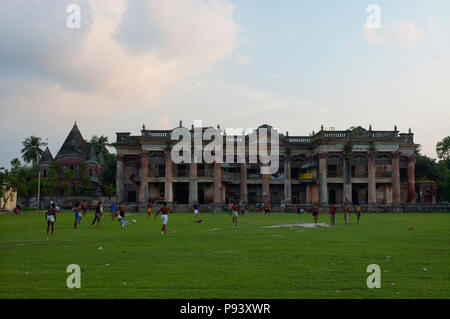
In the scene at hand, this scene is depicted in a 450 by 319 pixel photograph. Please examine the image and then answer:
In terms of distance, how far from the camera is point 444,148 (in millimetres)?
69688

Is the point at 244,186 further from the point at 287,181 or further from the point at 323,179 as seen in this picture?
the point at 323,179

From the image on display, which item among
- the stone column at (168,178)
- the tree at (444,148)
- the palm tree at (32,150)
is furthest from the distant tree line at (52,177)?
the tree at (444,148)

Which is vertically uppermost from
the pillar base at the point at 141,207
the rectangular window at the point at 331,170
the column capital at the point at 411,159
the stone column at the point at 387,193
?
the column capital at the point at 411,159

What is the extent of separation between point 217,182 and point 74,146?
112 ft

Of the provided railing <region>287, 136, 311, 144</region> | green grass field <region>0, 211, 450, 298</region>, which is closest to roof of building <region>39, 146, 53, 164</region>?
railing <region>287, 136, 311, 144</region>

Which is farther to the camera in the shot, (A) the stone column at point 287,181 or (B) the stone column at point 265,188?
(A) the stone column at point 287,181

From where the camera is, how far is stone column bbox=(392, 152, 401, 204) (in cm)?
5175

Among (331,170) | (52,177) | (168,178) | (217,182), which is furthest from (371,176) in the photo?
(52,177)

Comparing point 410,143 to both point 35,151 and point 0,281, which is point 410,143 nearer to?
point 0,281

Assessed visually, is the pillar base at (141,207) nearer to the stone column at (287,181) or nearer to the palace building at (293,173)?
the palace building at (293,173)

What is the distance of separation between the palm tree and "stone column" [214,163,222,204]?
45.8 meters

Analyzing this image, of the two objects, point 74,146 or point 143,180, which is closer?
point 143,180

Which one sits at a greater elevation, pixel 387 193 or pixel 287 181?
pixel 287 181

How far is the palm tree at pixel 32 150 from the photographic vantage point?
267 ft
